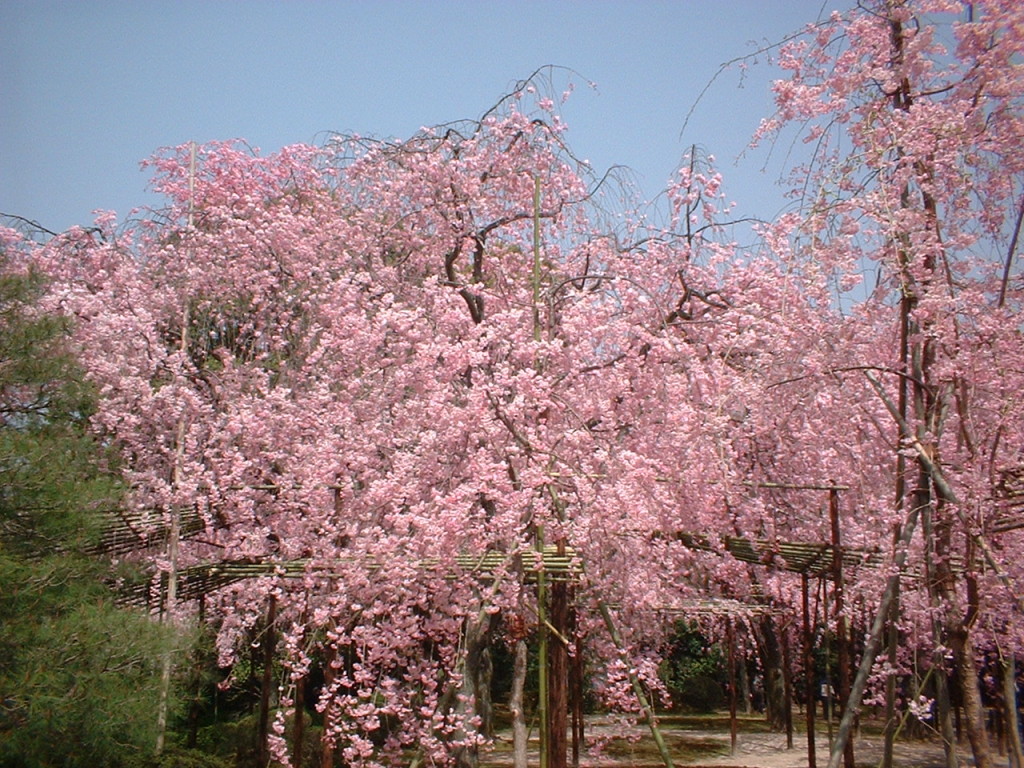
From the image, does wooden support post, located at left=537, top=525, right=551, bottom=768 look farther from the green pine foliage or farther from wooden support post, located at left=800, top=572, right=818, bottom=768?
the green pine foliage

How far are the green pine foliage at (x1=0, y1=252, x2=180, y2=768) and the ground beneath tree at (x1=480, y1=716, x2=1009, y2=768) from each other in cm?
610

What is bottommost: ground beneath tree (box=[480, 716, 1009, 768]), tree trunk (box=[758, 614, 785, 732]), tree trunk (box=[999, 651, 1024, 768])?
ground beneath tree (box=[480, 716, 1009, 768])

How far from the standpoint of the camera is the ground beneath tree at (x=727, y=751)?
39.0 feet

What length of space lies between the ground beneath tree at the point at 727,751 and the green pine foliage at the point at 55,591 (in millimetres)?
6100

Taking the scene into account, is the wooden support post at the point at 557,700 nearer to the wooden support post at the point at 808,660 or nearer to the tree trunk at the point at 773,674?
the wooden support post at the point at 808,660

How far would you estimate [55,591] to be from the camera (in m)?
5.52

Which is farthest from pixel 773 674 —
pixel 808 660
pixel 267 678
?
pixel 267 678

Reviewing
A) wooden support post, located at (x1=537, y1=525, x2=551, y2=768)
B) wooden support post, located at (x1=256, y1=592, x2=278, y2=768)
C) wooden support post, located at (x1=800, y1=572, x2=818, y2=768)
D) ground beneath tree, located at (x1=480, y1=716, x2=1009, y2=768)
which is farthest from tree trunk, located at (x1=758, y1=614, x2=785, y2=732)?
wooden support post, located at (x1=537, y1=525, x2=551, y2=768)

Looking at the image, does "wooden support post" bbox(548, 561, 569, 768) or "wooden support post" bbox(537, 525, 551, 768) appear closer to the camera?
"wooden support post" bbox(548, 561, 569, 768)

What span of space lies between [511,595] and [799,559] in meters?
2.30

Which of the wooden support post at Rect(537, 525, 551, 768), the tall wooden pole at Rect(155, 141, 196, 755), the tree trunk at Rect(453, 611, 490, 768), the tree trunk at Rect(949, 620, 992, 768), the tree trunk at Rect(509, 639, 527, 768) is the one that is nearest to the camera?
the tree trunk at Rect(949, 620, 992, 768)

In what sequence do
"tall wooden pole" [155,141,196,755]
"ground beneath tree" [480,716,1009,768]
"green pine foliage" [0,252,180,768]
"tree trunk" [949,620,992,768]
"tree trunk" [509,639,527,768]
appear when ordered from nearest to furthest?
"tree trunk" [949,620,992,768] < "green pine foliage" [0,252,180,768] < "tall wooden pole" [155,141,196,755] < "tree trunk" [509,639,527,768] < "ground beneath tree" [480,716,1009,768]

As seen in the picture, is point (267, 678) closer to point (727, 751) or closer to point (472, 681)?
point (472, 681)

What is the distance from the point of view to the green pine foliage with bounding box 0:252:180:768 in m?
5.00
